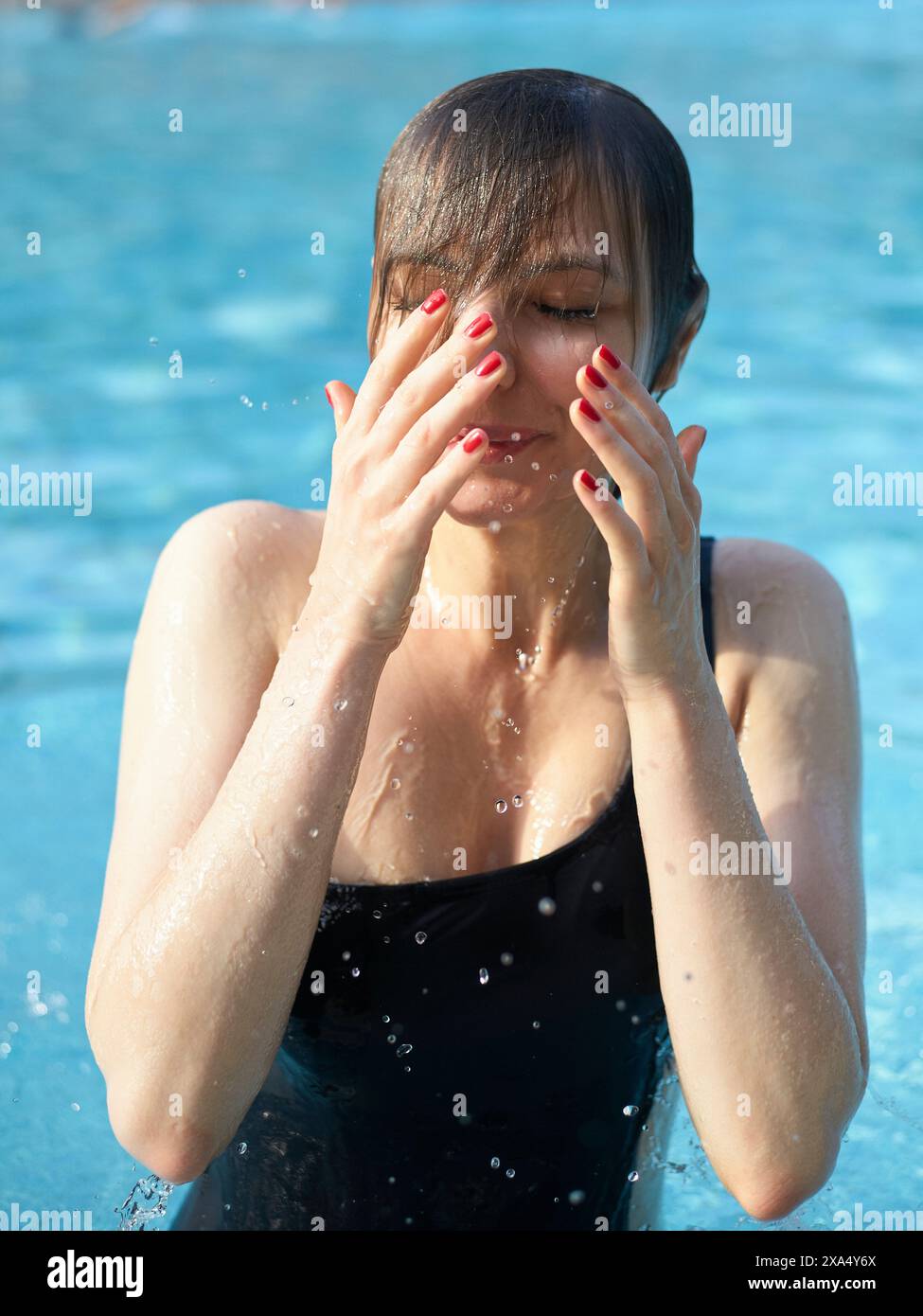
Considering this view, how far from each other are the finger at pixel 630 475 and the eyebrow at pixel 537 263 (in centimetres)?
23

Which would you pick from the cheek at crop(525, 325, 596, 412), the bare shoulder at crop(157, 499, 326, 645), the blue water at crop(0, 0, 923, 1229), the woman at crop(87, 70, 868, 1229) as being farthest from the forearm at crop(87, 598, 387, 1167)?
the blue water at crop(0, 0, 923, 1229)

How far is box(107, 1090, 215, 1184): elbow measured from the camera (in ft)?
5.52

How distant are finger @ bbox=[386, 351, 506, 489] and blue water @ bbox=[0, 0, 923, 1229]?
4.81 ft

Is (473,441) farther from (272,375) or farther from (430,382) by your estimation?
(272,375)

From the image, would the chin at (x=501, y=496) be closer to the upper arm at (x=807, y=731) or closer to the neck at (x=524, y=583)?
the neck at (x=524, y=583)

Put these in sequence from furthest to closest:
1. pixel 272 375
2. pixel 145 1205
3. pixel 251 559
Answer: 1. pixel 272 375
2. pixel 145 1205
3. pixel 251 559

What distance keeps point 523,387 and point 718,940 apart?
26.2 inches

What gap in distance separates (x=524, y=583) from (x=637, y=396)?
1.51 feet

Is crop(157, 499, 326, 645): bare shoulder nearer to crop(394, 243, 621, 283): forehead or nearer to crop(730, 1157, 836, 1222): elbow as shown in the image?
crop(394, 243, 621, 283): forehead

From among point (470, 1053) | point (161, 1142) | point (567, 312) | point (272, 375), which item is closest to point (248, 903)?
point (161, 1142)

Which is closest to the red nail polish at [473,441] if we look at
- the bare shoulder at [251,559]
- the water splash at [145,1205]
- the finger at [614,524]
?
the finger at [614,524]

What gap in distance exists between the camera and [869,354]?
7.08 m

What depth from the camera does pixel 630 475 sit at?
157 centimetres
